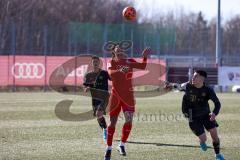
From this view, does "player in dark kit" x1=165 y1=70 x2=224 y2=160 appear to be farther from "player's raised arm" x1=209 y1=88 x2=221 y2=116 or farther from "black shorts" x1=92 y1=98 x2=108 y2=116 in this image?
"black shorts" x1=92 y1=98 x2=108 y2=116

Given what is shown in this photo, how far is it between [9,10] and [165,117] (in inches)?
1711

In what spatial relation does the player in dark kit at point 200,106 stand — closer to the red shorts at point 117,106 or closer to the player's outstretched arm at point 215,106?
the player's outstretched arm at point 215,106

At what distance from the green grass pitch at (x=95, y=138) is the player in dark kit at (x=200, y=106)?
57cm

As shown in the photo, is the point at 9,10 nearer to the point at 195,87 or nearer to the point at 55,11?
the point at 55,11

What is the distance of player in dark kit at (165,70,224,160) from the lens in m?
11.3

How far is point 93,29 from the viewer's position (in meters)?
47.5

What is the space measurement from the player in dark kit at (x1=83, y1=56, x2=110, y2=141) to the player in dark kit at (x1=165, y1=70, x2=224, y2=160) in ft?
11.8

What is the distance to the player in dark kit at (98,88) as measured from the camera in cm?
1482

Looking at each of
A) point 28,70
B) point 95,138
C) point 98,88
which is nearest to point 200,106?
point 95,138

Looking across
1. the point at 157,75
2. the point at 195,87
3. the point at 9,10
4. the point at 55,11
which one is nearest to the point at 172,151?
the point at 195,87

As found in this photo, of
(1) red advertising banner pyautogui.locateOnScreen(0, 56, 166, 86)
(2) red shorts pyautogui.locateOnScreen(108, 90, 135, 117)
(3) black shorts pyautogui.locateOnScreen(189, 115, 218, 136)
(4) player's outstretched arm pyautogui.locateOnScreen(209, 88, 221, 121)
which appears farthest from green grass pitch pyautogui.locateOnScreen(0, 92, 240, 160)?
(1) red advertising banner pyautogui.locateOnScreen(0, 56, 166, 86)

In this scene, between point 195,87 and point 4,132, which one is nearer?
point 195,87

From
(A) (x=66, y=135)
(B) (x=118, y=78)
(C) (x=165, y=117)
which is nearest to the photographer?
(B) (x=118, y=78)

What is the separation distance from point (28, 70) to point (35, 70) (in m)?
0.51
